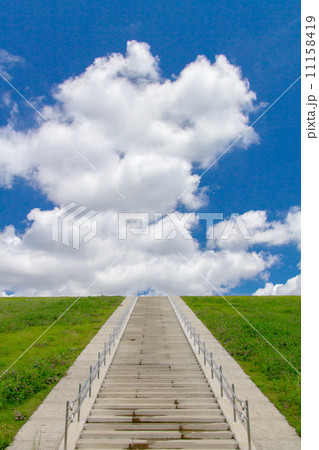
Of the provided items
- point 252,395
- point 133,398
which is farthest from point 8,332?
point 252,395

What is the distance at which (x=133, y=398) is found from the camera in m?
12.3

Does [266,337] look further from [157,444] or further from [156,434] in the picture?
[157,444]

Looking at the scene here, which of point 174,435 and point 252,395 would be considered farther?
point 252,395

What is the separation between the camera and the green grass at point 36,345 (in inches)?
491

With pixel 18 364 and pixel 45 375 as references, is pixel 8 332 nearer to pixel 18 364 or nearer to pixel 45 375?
pixel 18 364

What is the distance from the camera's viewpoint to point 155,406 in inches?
456

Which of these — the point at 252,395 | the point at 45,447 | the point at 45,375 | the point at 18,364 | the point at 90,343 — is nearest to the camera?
the point at 45,447

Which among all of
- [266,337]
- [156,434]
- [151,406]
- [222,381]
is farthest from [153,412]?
[266,337]

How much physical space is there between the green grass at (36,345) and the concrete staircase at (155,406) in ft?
7.83

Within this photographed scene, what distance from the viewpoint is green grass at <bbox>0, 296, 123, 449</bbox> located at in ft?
40.9

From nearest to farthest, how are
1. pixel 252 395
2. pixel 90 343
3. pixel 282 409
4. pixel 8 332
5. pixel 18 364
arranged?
pixel 282 409 → pixel 252 395 → pixel 18 364 → pixel 90 343 → pixel 8 332

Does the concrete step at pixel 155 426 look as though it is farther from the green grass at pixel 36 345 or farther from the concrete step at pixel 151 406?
the green grass at pixel 36 345

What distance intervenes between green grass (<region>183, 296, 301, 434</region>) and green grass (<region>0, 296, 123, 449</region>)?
7996mm

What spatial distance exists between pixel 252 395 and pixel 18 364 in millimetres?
10386
